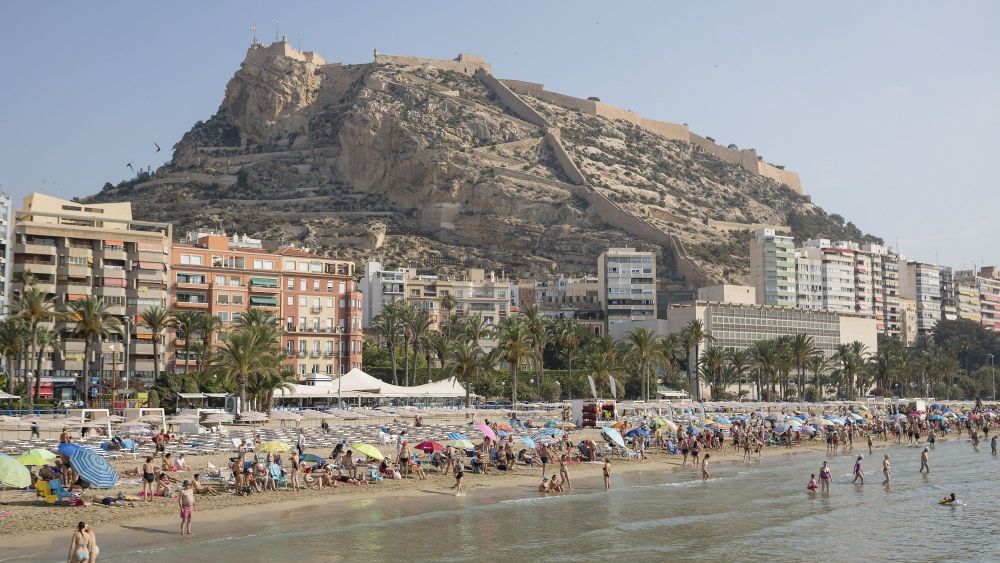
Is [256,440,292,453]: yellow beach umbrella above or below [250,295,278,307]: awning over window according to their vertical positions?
below

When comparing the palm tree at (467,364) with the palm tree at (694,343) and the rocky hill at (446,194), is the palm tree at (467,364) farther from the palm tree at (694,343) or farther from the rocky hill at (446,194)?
the rocky hill at (446,194)

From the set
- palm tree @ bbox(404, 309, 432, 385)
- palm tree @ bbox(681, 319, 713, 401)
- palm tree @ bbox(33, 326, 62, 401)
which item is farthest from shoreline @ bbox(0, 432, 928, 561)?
palm tree @ bbox(681, 319, 713, 401)

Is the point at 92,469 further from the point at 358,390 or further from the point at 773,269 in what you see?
the point at 773,269

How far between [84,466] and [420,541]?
10469mm

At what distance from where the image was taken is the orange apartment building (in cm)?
8894

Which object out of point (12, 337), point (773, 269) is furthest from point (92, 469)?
point (773, 269)

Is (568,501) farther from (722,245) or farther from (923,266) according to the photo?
(923,266)

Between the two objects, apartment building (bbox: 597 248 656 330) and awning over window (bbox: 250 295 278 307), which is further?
apartment building (bbox: 597 248 656 330)

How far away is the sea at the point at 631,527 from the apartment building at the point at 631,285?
295 ft

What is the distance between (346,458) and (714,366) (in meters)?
66.7

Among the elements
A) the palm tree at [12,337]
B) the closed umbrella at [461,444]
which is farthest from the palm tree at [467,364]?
the closed umbrella at [461,444]

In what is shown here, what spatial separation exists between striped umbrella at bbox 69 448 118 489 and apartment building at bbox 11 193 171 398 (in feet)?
163

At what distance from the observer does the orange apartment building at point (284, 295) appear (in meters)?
88.9

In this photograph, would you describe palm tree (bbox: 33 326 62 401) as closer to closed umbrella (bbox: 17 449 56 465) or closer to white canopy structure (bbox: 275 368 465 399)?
white canopy structure (bbox: 275 368 465 399)
